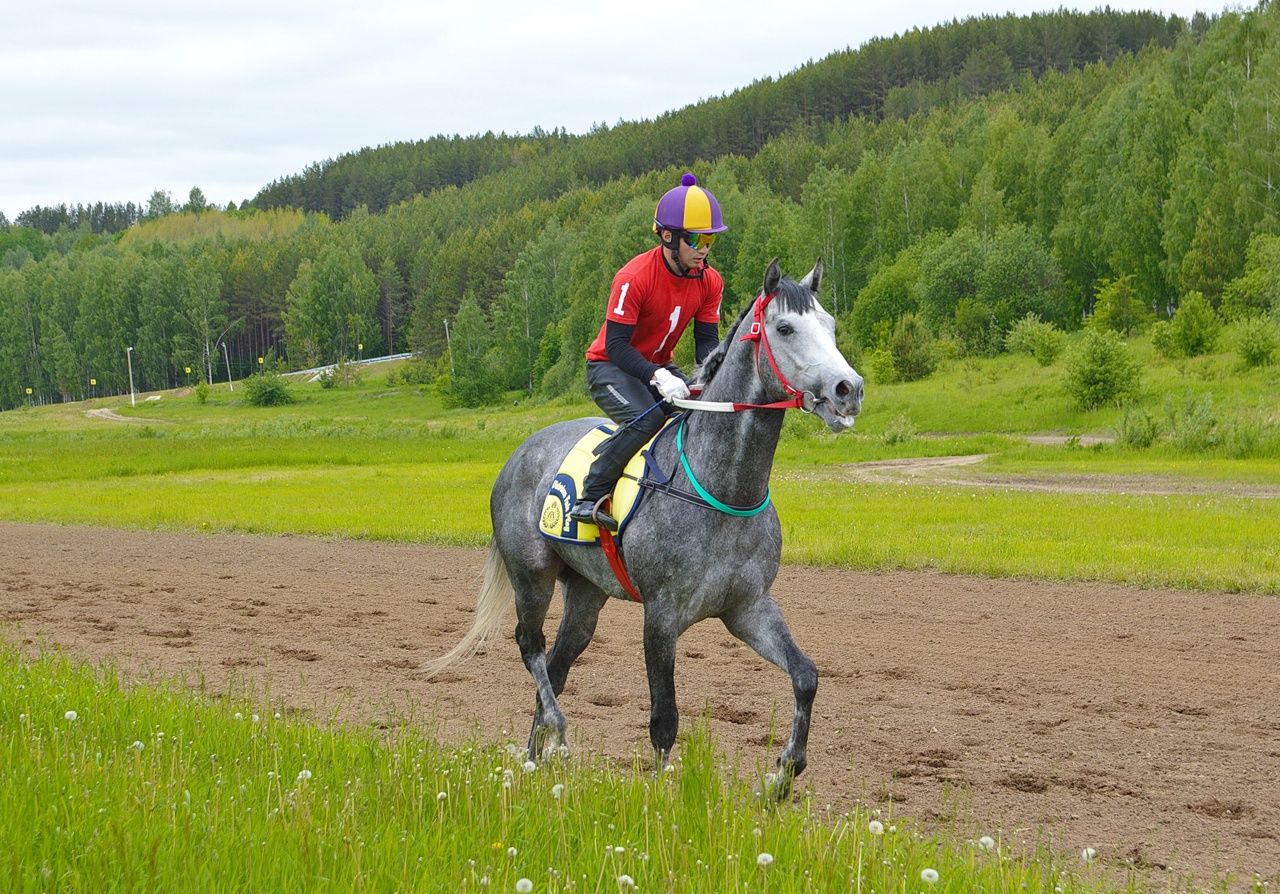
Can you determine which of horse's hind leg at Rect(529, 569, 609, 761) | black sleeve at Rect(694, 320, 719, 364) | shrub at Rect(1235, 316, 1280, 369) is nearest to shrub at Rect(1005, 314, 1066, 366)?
shrub at Rect(1235, 316, 1280, 369)

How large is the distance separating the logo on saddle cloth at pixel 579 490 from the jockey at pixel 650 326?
2.5 inches

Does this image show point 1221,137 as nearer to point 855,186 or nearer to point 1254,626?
point 855,186

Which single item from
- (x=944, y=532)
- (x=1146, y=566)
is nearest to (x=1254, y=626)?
(x=1146, y=566)

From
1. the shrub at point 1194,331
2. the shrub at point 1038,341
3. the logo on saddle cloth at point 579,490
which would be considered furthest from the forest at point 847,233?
the logo on saddle cloth at point 579,490

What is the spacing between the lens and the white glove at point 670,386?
700 centimetres

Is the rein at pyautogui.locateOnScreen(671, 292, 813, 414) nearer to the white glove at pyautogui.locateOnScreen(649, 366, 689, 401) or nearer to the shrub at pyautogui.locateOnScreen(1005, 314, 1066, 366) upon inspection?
the white glove at pyautogui.locateOnScreen(649, 366, 689, 401)

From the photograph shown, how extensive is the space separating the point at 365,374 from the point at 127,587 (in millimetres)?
118298

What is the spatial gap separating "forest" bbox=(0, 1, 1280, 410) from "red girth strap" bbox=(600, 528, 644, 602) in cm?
4536

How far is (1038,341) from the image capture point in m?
53.8

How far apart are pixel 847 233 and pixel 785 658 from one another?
80456 millimetres

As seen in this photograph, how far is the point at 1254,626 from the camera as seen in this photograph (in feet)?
38.1

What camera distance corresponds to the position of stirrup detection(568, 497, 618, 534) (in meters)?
7.20

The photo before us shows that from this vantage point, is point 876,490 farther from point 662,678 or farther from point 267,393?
point 267,393

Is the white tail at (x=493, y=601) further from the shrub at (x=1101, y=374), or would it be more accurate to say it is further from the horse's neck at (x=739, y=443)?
the shrub at (x=1101, y=374)
